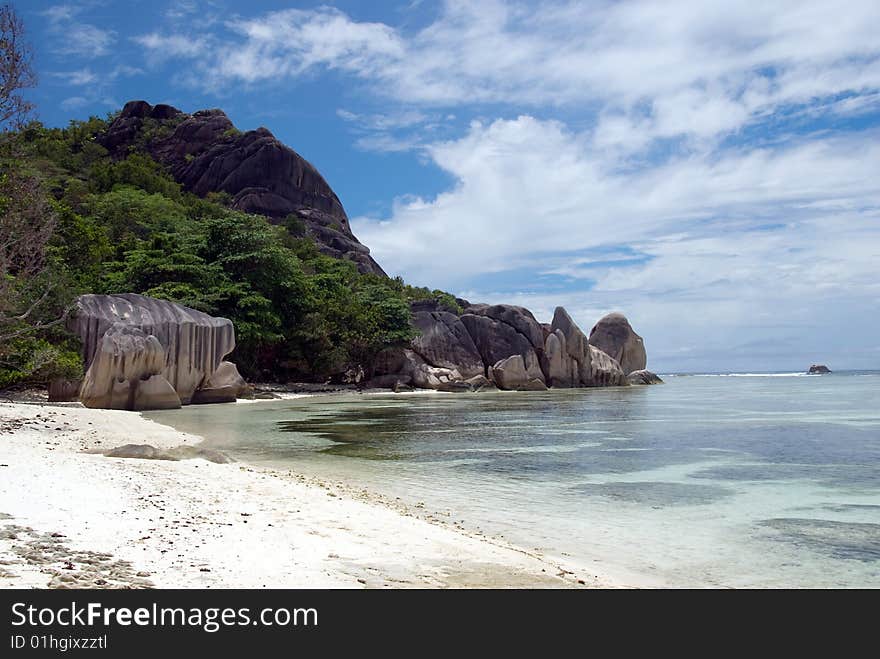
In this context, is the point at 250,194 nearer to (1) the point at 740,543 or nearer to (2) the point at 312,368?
(2) the point at 312,368

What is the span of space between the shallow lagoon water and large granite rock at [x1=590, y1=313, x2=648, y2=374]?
122 ft

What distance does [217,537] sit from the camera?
500cm

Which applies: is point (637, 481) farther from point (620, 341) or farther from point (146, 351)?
point (620, 341)

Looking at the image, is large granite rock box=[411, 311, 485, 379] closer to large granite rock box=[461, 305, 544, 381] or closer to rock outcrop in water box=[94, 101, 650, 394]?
rock outcrop in water box=[94, 101, 650, 394]

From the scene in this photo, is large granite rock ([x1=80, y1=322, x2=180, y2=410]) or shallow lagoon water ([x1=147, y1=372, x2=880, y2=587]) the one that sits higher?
large granite rock ([x1=80, y1=322, x2=180, y2=410])

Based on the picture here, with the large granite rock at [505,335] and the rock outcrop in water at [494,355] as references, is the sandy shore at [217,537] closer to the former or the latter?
the rock outcrop in water at [494,355]

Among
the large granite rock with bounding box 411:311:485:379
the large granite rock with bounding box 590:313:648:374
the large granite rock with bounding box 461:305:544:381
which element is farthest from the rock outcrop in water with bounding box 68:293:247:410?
the large granite rock with bounding box 590:313:648:374

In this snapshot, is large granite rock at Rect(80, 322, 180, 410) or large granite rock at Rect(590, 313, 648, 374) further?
large granite rock at Rect(590, 313, 648, 374)

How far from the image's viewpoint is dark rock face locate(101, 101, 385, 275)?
220 feet

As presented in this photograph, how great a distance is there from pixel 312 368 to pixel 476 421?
2050 centimetres

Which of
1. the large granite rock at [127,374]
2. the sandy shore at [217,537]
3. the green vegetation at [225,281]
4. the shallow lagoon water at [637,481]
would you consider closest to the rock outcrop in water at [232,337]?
the large granite rock at [127,374]

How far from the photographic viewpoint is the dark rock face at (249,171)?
66.9 meters

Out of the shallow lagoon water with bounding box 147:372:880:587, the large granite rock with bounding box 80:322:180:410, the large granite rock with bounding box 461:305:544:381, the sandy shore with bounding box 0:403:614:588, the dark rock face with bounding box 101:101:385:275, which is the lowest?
the shallow lagoon water with bounding box 147:372:880:587

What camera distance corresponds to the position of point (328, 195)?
242 ft
